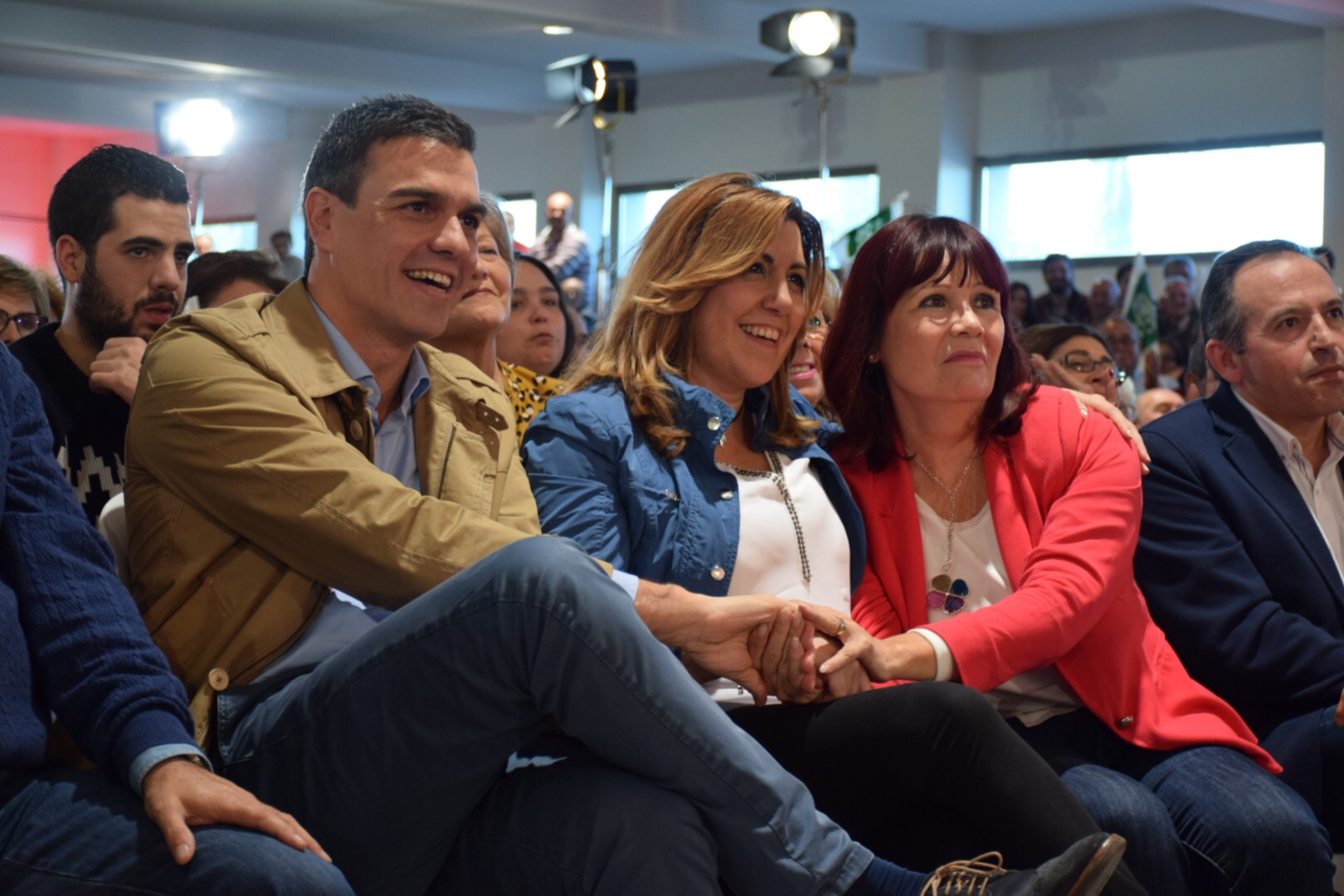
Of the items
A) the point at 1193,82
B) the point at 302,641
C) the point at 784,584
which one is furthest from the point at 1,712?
the point at 1193,82

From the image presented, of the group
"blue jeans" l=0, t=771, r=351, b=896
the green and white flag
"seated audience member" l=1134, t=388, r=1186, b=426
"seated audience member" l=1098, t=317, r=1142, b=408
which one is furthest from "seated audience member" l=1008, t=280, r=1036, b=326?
"blue jeans" l=0, t=771, r=351, b=896

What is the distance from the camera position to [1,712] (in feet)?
5.19

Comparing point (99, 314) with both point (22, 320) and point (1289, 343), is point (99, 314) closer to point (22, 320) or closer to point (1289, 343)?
point (22, 320)

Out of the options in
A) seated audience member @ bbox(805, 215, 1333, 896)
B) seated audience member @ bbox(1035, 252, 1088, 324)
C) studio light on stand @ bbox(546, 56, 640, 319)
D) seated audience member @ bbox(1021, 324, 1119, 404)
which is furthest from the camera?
studio light on stand @ bbox(546, 56, 640, 319)

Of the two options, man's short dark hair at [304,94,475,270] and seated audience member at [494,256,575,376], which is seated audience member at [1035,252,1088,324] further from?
man's short dark hair at [304,94,475,270]

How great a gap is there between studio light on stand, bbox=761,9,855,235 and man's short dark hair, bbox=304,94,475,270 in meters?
7.86

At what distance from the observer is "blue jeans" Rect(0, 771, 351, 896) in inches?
57.8

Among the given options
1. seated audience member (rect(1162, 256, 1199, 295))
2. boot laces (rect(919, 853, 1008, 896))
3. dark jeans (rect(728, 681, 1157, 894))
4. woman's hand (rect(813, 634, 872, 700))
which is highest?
seated audience member (rect(1162, 256, 1199, 295))

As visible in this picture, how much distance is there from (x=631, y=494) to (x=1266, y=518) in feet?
3.76

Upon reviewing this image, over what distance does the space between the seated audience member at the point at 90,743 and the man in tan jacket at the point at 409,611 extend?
0.53 feet

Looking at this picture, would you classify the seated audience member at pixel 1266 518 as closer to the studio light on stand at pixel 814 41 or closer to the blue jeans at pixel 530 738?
the blue jeans at pixel 530 738

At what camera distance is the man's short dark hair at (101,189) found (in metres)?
2.67

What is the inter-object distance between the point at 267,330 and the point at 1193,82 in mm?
9694

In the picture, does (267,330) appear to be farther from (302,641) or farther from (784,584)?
(784,584)
